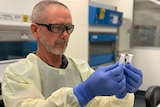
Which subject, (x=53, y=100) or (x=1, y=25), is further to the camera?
(x=1, y=25)

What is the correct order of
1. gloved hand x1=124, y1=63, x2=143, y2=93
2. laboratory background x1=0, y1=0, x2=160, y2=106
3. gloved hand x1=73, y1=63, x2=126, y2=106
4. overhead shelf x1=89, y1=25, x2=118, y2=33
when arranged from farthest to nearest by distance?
overhead shelf x1=89, y1=25, x2=118, y2=33 < laboratory background x1=0, y1=0, x2=160, y2=106 < gloved hand x1=124, y1=63, x2=143, y2=93 < gloved hand x1=73, y1=63, x2=126, y2=106

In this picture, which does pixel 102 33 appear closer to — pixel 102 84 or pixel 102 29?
pixel 102 29

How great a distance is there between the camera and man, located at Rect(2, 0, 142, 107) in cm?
89

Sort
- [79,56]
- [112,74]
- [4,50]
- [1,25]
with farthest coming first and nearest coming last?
[79,56] → [4,50] → [1,25] → [112,74]

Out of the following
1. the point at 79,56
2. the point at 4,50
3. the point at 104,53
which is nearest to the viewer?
the point at 4,50

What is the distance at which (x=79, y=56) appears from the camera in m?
2.72

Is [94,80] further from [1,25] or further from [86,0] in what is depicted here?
[86,0]

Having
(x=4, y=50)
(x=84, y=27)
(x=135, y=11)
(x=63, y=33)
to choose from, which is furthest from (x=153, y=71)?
(x=63, y=33)


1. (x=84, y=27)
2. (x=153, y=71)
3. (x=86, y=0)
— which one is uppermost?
(x=86, y=0)

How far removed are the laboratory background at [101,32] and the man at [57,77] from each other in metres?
0.86

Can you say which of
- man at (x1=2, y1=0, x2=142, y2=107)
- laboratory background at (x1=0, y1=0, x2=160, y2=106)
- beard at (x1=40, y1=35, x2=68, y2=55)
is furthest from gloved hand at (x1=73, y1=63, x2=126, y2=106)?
laboratory background at (x1=0, y1=0, x2=160, y2=106)

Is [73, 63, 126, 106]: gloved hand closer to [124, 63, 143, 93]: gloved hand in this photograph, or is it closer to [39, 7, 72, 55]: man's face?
[124, 63, 143, 93]: gloved hand

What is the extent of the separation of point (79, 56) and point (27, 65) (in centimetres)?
163

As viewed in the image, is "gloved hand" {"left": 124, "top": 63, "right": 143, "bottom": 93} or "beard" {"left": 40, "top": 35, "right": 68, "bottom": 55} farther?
"beard" {"left": 40, "top": 35, "right": 68, "bottom": 55}
